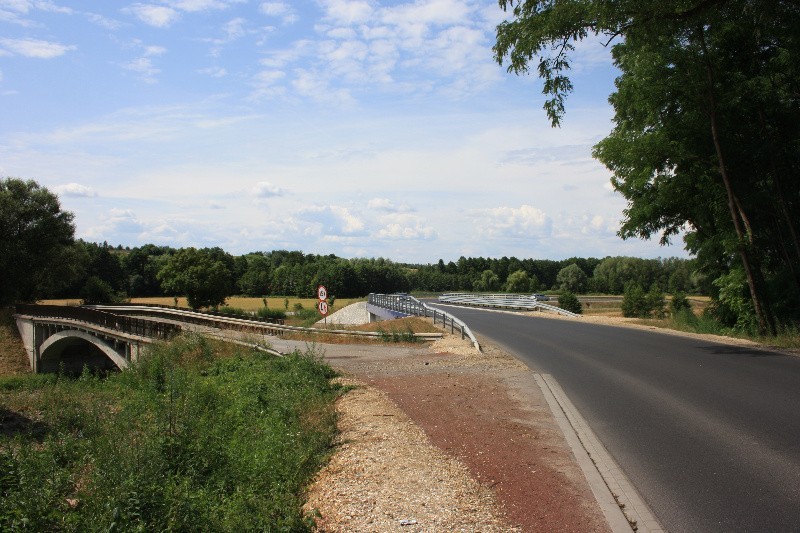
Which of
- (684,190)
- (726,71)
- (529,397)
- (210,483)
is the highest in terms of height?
(726,71)

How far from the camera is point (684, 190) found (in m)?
23.0

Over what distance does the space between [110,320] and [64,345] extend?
13.7m

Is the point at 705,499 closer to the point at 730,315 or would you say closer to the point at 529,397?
the point at 529,397

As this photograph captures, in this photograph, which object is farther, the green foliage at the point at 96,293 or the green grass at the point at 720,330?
the green foliage at the point at 96,293

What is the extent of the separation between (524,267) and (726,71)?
122m

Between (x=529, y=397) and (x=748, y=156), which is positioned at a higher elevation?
(x=748, y=156)

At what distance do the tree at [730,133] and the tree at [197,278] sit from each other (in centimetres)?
6229

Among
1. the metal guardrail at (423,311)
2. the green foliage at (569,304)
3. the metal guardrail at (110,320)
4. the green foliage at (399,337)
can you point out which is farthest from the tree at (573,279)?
the green foliage at (399,337)

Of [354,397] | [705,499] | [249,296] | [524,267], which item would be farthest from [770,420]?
[524,267]

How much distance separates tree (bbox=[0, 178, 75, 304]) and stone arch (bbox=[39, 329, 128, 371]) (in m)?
14.7

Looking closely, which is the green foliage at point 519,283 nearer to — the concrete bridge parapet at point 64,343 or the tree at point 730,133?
the concrete bridge parapet at point 64,343

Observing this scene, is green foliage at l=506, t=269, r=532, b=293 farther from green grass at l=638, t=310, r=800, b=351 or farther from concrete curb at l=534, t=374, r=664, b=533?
concrete curb at l=534, t=374, r=664, b=533

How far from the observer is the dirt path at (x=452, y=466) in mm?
5738

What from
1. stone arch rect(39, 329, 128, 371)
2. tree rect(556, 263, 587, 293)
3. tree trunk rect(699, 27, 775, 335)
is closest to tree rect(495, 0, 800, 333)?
tree trunk rect(699, 27, 775, 335)
